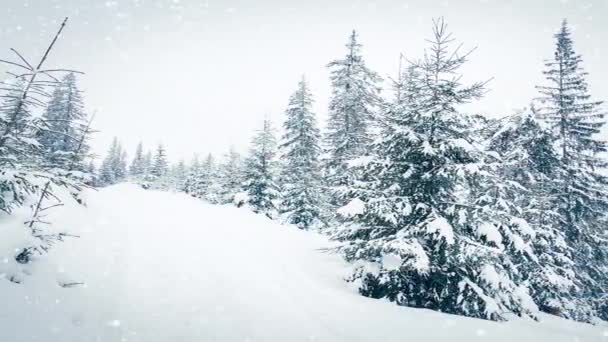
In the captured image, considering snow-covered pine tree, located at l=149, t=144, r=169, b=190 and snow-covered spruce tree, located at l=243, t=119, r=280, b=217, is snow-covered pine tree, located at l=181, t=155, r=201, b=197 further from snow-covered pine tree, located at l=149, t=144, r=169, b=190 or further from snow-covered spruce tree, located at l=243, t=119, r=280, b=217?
snow-covered spruce tree, located at l=243, t=119, r=280, b=217

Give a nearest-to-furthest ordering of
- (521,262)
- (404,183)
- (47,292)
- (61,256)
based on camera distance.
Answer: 1. (47,292)
2. (61,256)
3. (404,183)
4. (521,262)

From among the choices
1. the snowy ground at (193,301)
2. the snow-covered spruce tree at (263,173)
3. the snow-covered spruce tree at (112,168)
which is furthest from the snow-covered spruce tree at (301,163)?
the snow-covered spruce tree at (112,168)

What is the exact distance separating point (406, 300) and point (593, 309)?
677 inches

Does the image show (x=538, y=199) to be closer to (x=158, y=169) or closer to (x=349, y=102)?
(x=349, y=102)

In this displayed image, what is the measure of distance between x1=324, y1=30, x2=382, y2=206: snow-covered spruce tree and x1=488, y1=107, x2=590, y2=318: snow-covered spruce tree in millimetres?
7813

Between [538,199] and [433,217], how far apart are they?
32.1 feet

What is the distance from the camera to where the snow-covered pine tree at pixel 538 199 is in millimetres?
14023

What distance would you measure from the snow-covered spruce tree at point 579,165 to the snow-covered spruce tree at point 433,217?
11845mm

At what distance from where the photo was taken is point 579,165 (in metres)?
18.5

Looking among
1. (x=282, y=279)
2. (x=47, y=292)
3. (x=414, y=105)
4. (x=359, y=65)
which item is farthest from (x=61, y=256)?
(x=359, y=65)

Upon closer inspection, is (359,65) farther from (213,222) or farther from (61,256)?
(61,256)

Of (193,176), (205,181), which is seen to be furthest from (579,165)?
(193,176)

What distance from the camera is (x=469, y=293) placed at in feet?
27.7

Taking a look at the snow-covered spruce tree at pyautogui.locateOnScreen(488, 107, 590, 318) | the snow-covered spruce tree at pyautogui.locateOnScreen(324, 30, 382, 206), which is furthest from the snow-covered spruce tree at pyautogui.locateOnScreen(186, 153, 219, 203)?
the snow-covered spruce tree at pyautogui.locateOnScreen(488, 107, 590, 318)
